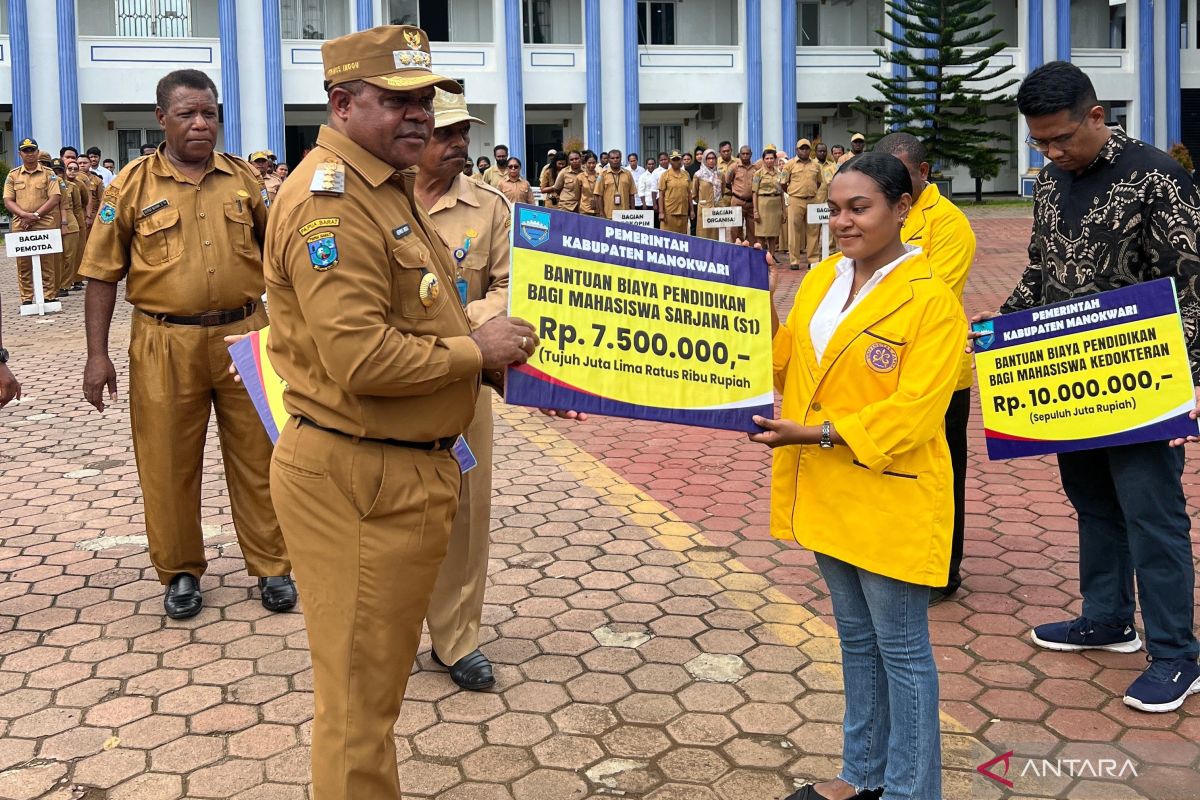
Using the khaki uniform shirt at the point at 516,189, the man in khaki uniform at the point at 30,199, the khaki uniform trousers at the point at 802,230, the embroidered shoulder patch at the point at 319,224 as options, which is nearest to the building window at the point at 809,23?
the khaki uniform shirt at the point at 516,189

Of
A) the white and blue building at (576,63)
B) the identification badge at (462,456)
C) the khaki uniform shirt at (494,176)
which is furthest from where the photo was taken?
the white and blue building at (576,63)

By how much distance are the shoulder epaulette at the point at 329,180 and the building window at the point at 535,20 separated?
104 ft

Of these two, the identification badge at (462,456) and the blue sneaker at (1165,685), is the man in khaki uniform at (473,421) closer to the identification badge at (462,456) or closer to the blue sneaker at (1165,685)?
the identification badge at (462,456)

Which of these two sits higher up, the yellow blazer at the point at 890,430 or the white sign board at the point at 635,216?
the white sign board at the point at 635,216

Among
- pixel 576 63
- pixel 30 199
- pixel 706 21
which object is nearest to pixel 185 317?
pixel 30 199

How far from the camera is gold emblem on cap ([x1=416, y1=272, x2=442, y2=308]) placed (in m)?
2.45

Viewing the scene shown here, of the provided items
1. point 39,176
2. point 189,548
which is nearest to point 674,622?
point 189,548

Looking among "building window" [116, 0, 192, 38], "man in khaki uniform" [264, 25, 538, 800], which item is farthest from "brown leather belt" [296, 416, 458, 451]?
"building window" [116, 0, 192, 38]

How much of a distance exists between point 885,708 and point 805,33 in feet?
116

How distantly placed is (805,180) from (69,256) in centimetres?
1067

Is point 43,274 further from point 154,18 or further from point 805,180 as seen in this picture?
point 154,18

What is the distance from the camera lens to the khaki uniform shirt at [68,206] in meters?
15.4

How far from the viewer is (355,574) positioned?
2.47m

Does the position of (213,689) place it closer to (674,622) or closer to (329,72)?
(674,622)
